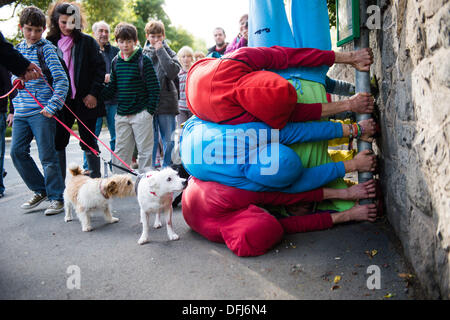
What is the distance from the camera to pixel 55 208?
4.21 metres

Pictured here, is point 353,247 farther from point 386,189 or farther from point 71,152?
point 71,152

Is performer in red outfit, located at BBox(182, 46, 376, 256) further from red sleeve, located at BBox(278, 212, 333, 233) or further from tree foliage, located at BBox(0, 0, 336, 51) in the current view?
tree foliage, located at BBox(0, 0, 336, 51)

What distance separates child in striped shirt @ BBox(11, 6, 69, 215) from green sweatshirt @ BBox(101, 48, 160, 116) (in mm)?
811

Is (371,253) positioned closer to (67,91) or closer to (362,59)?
(362,59)

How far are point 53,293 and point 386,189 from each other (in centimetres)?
265

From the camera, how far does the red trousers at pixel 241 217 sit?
2660 millimetres

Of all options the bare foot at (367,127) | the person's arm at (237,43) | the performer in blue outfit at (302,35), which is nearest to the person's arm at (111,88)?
the person's arm at (237,43)

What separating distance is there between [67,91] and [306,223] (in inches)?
122

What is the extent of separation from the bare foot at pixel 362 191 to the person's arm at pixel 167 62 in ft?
12.2

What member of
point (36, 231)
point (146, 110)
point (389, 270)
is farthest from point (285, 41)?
point (36, 231)

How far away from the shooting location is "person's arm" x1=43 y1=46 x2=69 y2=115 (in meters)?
4.05

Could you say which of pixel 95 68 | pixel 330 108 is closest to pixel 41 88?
pixel 95 68

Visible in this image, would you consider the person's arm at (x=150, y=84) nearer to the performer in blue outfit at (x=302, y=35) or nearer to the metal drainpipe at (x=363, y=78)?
the performer in blue outfit at (x=302, y=35)

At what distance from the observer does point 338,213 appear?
306 centimetres
